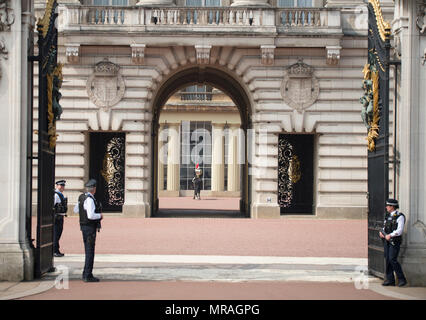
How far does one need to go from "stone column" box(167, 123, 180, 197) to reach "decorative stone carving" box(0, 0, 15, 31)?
41104 mm

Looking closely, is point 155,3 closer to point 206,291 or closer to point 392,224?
point 392,224

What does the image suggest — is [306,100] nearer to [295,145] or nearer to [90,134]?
[295,145]

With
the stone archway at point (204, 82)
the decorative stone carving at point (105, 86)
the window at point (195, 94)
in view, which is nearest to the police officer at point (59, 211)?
the decorative stone carving at point (105, 86)

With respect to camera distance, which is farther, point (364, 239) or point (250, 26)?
point (250, 26)

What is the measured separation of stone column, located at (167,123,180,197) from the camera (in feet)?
176

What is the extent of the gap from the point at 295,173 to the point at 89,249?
61.6 ft

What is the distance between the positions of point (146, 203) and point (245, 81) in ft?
19.2

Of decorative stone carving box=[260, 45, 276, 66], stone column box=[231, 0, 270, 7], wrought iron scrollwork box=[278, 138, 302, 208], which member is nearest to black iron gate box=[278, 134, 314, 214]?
wrought iron scrollwork box=[278, 138, 302, 208]

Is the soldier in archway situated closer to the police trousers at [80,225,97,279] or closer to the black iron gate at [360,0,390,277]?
the black iron gate at [360,0,390,277]

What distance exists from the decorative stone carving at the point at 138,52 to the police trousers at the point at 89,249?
16.3 m

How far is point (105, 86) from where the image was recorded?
28281 millimetres

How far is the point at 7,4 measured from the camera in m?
12.2

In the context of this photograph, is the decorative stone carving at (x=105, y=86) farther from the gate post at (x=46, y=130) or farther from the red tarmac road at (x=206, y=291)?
the red tarmac road at (x=206, y=291)

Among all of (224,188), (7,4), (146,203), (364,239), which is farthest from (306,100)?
(224,188)
